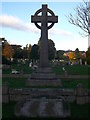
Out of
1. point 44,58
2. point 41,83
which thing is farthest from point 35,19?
point 41,83

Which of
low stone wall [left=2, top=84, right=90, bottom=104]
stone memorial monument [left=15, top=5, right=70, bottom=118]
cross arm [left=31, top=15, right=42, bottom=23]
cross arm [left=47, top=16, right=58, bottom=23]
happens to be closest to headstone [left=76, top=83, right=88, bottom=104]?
low stone wall [left=2, top=84, right=90, bottom=104]

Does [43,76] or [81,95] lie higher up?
[43,76]

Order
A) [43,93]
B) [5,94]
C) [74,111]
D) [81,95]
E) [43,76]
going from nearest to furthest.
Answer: [74,111] → [81,95] → [5,94] → [43,93] → [43,76]

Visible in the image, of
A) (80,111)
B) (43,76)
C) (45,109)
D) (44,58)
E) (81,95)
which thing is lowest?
(80,111)

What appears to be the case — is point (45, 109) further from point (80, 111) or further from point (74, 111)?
point (80, 111)

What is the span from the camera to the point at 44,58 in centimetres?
2497

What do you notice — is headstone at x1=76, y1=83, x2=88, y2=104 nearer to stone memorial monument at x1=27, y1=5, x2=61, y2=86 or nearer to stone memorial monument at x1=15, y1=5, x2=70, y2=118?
stone memorial monument at x1=15, y1=5, x2=70, y2=118

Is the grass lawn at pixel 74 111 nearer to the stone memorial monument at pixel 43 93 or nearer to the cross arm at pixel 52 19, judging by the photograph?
the stone memorial monument at pixel 43 93

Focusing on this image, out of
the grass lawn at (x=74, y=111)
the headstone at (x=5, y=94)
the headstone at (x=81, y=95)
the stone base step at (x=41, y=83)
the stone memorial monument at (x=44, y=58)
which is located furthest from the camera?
the stone memorial monument at (x=44, y=58)

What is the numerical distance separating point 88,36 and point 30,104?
2189 centimetres

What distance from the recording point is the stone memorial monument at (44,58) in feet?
76.7

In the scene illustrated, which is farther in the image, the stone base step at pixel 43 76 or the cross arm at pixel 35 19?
the cross arm at pixel 35 19

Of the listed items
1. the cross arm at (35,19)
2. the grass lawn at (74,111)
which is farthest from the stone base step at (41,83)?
the grass lawn at (74,111)

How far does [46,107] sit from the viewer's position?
12547mm
